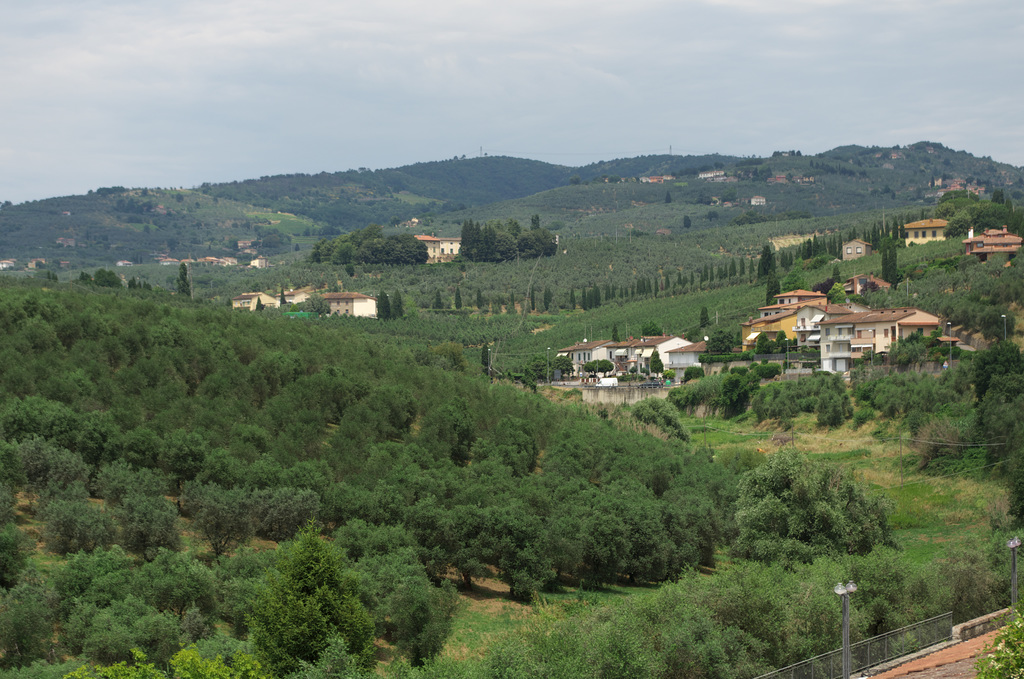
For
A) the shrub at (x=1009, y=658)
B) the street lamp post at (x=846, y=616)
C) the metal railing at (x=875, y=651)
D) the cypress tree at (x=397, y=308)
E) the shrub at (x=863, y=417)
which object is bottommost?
the shrub at (x=863, y=417)

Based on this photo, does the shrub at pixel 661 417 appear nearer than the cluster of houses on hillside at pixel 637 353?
Yes

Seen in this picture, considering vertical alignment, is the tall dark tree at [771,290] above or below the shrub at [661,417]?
above

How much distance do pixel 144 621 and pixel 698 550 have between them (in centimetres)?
2592

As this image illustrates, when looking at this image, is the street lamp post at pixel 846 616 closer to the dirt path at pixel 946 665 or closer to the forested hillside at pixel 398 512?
the dirt path at pixel 946 665

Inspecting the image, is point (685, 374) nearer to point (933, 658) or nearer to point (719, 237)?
point (933, 658)

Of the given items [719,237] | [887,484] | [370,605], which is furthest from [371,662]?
[719,237]

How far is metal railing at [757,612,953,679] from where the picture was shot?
82.4 feet

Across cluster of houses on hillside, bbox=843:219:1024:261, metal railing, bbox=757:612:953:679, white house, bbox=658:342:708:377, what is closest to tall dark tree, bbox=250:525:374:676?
metal railing, bbox=757:612:953:679

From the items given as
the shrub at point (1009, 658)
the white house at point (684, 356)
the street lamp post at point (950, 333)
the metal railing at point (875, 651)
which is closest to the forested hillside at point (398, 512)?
the metal railing at point (875, 651)

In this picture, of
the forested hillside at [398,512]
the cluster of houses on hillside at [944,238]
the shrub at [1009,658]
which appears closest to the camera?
the shrub at [1009,658]

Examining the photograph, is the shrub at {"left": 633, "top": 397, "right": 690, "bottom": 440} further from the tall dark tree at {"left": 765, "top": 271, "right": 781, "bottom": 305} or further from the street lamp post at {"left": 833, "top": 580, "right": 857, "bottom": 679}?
the street lamp post at {"left": 833, "top": 580, "right": 857, "bottom": 679}

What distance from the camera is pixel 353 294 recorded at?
10475 cm

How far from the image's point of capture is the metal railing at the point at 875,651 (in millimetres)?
25125

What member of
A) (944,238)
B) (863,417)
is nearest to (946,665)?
(863,417)
